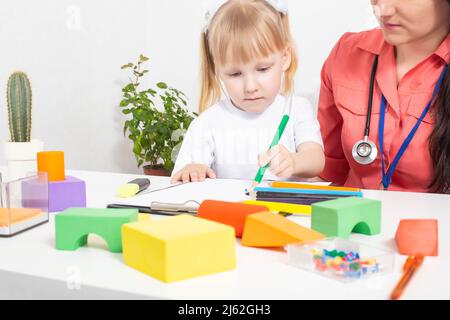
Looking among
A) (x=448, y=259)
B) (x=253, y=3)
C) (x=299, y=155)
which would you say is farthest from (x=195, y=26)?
(x=448, y=259)

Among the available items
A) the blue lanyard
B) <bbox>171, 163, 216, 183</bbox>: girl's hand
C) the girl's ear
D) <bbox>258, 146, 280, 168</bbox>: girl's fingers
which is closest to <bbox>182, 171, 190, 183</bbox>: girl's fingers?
<bbox>171, 163, 216, 183</bbox>: girl's hand

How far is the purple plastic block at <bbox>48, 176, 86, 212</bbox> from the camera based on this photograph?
81cm

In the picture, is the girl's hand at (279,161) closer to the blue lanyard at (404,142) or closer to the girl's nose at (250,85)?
the girl's nose at (250,85)

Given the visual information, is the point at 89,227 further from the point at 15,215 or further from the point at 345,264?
the point at 345,264

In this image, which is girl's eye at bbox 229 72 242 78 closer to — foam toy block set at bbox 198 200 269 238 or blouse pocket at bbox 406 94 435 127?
blouse pocket at bbox 406 94 435 127

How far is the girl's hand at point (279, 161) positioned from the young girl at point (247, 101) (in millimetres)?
67

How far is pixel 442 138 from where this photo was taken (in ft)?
3.96

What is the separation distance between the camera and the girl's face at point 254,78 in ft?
3.90

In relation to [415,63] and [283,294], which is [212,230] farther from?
[415,63]

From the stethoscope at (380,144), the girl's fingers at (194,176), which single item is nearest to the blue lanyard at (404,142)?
the stethoscope at (380,144)

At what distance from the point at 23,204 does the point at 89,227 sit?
0.15 meters

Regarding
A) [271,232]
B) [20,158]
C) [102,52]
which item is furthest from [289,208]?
[102,52]

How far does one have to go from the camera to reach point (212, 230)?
536mm

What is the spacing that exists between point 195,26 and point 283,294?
1.99 metres
